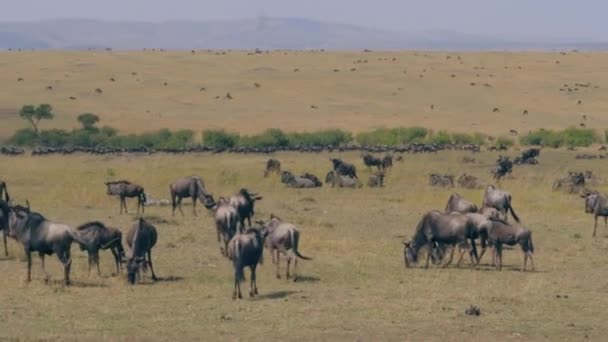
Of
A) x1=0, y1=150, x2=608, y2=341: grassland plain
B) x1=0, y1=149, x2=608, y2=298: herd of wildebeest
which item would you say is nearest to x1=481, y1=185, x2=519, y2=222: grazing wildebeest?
x1=0, y1=149, x2=608, y2=298: herd of wildebeest

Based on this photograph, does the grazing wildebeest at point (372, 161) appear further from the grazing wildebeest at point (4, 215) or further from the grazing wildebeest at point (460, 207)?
the grazing wildebeest at point (4, 215)

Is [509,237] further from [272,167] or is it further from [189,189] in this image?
[272,167]

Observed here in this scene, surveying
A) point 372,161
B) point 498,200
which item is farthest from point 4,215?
point 372,161

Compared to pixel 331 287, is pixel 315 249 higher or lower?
lower

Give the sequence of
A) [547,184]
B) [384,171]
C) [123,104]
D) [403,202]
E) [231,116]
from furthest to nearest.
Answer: [123,104] < [231,116] < [384,171] < [547,184] < [403,202]

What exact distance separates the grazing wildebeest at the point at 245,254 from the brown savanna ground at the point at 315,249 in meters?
0.34

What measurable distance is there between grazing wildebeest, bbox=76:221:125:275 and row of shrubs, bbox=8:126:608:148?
1327 inches

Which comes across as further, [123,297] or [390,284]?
[390,284]

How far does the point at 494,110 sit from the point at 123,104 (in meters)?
24.9

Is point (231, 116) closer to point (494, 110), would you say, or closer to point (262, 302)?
point (494, 110)

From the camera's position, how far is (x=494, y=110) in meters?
79.4

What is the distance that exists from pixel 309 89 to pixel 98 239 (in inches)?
2750

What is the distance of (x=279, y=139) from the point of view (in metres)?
58.2

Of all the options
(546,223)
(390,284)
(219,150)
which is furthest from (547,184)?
(390,284)
